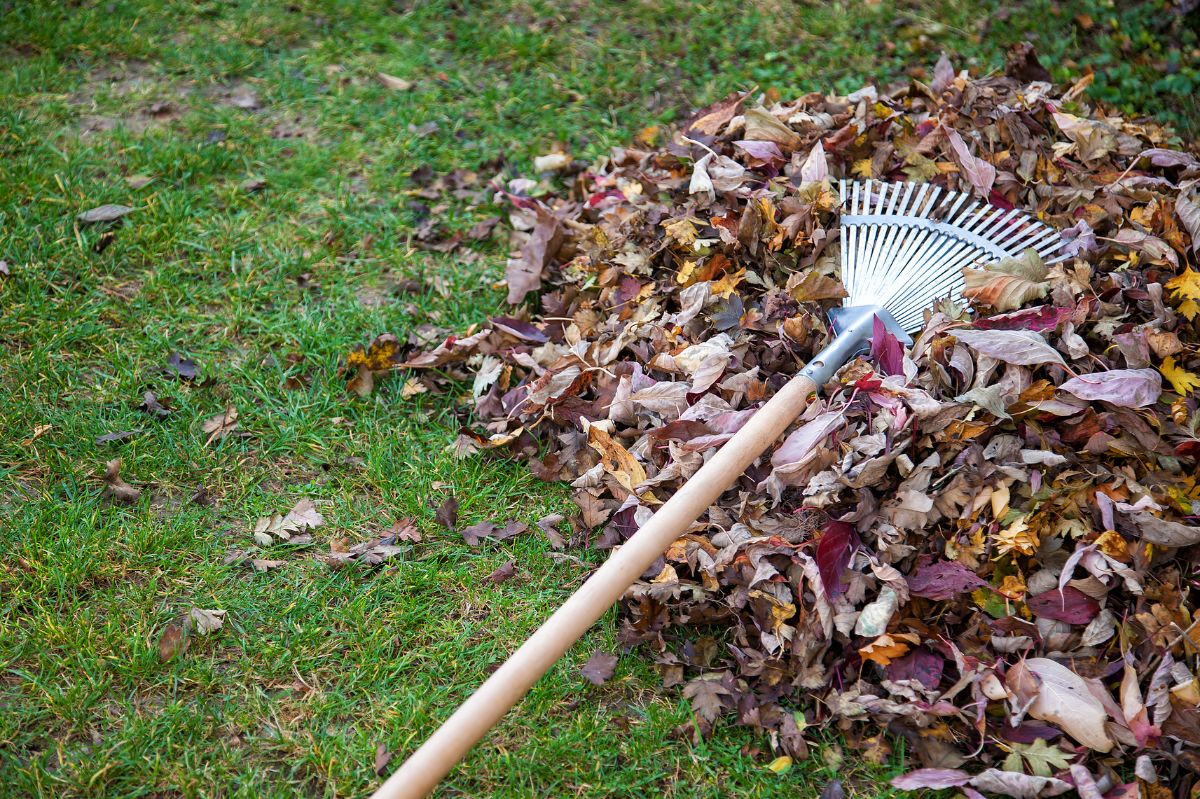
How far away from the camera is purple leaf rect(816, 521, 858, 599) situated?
2.24m

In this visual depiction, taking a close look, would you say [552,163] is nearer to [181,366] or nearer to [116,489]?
[181,366]

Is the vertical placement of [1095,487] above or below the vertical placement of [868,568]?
above

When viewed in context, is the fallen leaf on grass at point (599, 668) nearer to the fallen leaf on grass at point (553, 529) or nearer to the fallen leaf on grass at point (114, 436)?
the fallen leaf on grass at point (553, 529)

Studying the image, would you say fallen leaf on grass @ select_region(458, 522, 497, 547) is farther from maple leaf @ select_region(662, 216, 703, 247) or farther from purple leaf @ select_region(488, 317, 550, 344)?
maple leaf @ select_region(662, 216, 703, 247)

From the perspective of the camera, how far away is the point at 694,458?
2.48 meters

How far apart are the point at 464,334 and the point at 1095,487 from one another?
206cm

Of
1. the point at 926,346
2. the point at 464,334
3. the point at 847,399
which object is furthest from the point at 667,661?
the point at 464,334

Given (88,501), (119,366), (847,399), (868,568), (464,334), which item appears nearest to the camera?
(868,568)

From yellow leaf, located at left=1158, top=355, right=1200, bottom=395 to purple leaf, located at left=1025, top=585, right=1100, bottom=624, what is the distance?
65 centimetres

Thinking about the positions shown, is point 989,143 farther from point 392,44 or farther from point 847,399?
point 392,44

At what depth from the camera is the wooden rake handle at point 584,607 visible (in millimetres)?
1806

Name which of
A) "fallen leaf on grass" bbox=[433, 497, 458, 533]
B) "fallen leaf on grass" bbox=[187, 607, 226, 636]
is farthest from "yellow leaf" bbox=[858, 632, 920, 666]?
"fallen leaf on grass" bbox=[187, 607, 226, 636]

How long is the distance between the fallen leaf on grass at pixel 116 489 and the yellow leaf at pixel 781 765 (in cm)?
199

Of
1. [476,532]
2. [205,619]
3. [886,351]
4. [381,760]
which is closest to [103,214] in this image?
[205,619]
